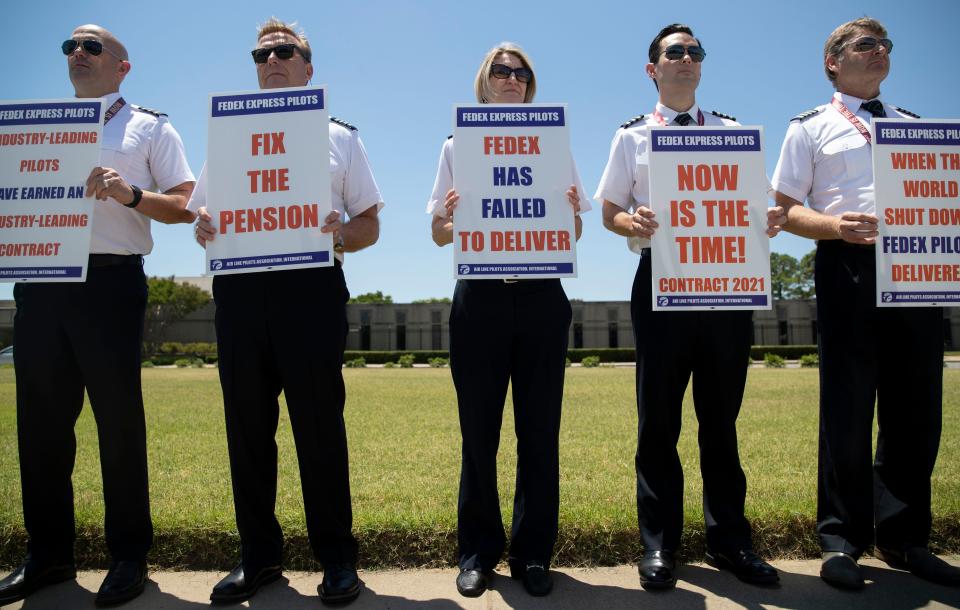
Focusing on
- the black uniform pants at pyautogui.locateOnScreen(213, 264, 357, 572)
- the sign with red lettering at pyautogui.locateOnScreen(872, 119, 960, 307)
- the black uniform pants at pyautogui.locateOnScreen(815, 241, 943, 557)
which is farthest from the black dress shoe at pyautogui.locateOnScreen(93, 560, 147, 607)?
the sign with red lettering at pyautogui.locateOnScreen(872, 119, 960, 307)

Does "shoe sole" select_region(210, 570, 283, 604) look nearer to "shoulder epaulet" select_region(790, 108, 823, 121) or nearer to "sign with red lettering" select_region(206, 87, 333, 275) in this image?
"sign with red lettering" select_region(206, 87, 333, 275)

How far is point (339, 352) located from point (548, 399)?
1.13 meters

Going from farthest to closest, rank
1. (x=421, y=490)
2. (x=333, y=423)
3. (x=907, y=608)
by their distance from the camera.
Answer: (x=421, y=490) → (x=333, y=423) → (x=907, y=608)

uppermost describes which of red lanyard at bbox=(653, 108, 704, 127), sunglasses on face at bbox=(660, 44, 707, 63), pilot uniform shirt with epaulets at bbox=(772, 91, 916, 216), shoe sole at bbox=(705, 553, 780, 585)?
sunglasses on face at bbox=(660, 44, 707, 63)

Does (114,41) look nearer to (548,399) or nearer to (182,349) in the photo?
(548,399)

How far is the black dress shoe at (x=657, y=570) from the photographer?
334cm

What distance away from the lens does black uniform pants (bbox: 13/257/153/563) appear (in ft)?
11.6

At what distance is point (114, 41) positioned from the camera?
3885mm

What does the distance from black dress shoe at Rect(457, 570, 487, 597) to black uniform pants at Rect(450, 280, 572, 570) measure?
108 mm

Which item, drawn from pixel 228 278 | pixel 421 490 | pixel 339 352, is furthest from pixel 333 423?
pixel 421 490

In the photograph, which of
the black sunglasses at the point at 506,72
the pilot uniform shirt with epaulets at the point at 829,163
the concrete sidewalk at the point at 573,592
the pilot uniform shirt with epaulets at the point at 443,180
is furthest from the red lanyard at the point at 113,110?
the pilot uniform shirt with epaulets at the point at 829,163

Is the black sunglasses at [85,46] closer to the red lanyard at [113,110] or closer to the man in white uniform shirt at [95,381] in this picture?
the red lanyard at [113,110]

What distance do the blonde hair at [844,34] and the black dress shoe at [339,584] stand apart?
394 centimetres

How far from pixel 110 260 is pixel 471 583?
257 cm
